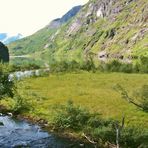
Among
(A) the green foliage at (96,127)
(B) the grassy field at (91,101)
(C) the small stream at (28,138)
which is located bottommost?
(B) the grassy field at (91,101)

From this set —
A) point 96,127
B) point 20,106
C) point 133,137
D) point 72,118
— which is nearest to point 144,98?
point 72,118

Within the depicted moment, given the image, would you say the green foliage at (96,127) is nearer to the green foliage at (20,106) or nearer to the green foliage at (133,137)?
the green foliage at (133,137)

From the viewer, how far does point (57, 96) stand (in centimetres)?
8650

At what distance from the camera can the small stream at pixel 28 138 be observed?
167 ft

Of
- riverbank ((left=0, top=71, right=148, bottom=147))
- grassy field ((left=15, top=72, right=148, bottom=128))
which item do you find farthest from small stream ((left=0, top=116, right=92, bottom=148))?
grassy field ((left=15, top=72, right=148, bottom=128))

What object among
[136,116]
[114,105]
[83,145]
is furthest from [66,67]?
[83,145]

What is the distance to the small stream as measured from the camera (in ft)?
167

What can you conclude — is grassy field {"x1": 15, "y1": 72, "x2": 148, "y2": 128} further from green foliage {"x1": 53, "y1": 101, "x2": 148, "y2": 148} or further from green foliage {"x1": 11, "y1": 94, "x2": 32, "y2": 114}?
green foliage {"x1": 53, "y1": 101, "x2": 148, "y2": 148}

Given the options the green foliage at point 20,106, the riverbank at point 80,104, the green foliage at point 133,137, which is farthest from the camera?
the green foliage at point 20,106

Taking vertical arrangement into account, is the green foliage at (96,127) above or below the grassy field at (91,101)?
above

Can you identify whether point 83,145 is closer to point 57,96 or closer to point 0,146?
point 0,146

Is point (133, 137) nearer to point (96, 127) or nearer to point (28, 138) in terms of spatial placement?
point (96, 127)

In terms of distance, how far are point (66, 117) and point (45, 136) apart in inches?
244

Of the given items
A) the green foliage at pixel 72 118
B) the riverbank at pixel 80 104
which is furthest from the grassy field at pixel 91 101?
the green foliage at pixel 72 118
